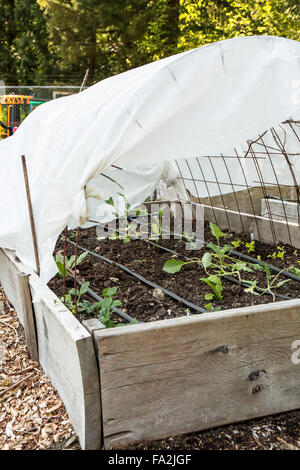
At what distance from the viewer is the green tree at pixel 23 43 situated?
16.7m

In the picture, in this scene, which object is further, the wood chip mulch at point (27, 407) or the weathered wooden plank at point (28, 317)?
the weathered wooden plank at point (28, 317)

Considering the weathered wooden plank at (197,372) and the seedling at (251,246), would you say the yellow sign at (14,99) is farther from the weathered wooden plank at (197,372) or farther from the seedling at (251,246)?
the weathered wooden plank at (197,372)

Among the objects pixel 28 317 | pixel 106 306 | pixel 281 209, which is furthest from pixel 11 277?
pixel 281 209

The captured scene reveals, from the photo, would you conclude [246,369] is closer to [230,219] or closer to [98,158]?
[98,158]

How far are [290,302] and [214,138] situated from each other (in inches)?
36.9

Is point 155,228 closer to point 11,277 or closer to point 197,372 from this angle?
point 11,277

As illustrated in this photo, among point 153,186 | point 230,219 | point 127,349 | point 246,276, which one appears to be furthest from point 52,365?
point 153,186

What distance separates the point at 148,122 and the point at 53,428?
4.36 ft

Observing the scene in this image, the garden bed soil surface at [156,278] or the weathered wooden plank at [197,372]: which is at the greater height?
the weathered wooden plank at [197,372]

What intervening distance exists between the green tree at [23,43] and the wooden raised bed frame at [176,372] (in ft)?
53.8

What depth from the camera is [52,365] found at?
2020 millimetres

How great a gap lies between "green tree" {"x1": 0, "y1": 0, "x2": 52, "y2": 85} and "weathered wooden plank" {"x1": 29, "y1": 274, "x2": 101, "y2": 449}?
15966mm

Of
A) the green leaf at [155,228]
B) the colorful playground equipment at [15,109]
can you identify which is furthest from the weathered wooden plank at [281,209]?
the colorful playground equipment at [15,109]
